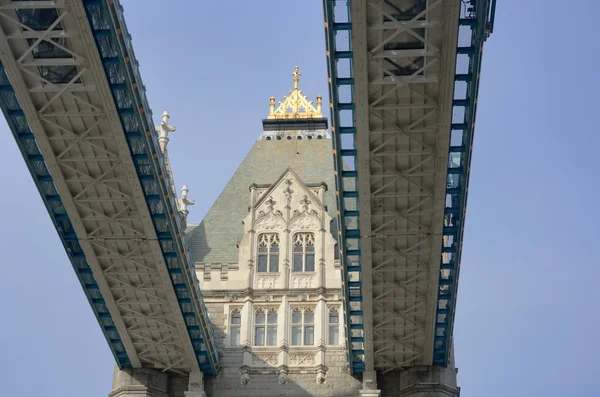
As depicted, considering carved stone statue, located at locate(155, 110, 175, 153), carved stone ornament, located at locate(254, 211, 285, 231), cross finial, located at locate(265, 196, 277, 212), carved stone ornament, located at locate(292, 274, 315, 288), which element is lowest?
carved stone ornament, located at locate(292, 274, 315, 288)

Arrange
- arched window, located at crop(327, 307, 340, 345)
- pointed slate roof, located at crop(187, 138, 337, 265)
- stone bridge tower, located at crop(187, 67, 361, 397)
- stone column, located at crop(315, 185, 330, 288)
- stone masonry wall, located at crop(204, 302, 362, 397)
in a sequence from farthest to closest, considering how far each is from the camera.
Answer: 1. pointed slate roof, located at crop(187, 138, 337, 265)
2. stone column, located at crop(315, 185, 330, 288)
3. arched window, located at crop(327, 307, 340, 345)
4. stone bridge tower, located at crop(187, 67, 361, 397)
5. stone masonry wall, located at crop(204, 302, 362, 397)

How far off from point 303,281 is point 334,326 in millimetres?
2430

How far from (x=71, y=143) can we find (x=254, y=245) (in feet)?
55.5

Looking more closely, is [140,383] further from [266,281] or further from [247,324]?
[266,281]

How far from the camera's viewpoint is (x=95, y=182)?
3572 cm

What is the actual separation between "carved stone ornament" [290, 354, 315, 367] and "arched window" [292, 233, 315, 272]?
4.06 metres

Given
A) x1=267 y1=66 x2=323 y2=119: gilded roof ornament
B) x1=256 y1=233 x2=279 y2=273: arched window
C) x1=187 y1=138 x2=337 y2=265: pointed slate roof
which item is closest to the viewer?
x1=256 y1=233 x2=279 y2=273: arched window

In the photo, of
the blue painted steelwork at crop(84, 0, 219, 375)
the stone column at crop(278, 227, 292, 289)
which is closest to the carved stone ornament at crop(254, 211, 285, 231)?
the stone column at crop(278, 227, 292, 289)

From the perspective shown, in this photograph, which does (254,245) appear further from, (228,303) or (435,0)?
(435,0)

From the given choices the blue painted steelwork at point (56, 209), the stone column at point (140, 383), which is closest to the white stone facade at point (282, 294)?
the stone column at point (140, 383)

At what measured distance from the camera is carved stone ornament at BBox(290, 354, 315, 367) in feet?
151

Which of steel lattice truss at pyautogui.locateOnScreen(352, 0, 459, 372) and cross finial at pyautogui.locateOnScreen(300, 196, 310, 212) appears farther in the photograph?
cross finial at pyautogui.locateOnScreen(300, 196, 310, 212)

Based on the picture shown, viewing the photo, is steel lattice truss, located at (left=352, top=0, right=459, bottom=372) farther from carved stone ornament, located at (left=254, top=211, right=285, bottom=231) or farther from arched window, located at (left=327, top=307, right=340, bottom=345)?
carved stone ornament, located at (left=254, top=211, right=285, bottom=231)

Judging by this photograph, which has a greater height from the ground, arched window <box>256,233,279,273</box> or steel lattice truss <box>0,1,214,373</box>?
arched window <box>256,233,279,273</box>
